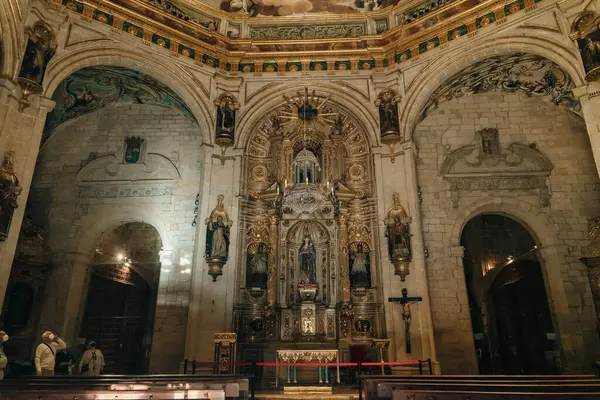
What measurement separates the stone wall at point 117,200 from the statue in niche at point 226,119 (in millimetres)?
1744

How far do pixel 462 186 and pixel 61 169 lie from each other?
490 inches

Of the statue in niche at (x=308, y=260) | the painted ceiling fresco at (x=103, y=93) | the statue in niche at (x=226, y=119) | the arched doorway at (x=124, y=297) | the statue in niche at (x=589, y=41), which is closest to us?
the statue in niche at (x=589, y=41)

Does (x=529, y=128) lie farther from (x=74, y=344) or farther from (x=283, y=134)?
(x=74, y=344)

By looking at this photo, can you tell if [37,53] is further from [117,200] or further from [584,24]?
[584,24]

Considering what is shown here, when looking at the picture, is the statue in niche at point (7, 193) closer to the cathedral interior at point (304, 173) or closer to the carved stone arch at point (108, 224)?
the cathedral interior at point (304, 173)

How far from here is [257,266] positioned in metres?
11.3

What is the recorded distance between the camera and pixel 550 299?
11586 millimetres

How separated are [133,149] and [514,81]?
11.9 metres

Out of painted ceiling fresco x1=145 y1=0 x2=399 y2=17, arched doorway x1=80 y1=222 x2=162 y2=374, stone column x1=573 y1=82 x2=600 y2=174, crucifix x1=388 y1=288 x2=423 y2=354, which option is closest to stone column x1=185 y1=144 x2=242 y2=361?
arched doorway x1=80 y1=222 x2=162 y2=374

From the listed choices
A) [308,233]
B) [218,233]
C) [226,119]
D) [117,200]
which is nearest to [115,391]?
[218,233]

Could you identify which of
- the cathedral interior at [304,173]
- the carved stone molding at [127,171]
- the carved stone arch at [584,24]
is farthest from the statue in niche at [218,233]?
the carved stone arch at [584,24]

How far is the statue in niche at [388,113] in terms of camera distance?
11703 mm

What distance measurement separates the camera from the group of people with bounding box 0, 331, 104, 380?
716 centimetres

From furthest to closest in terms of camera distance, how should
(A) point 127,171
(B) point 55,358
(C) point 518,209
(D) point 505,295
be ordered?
(D) point 505,295
(A) point 127,171
(C) point 518,209
(B) point 55,358
